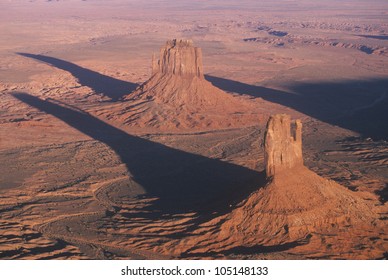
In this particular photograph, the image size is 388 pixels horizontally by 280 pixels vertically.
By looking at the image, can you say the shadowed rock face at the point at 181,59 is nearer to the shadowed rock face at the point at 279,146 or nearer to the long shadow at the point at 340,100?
the long shadow at the point at 340,100

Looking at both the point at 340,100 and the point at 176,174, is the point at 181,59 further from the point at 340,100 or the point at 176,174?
the point at 340,100

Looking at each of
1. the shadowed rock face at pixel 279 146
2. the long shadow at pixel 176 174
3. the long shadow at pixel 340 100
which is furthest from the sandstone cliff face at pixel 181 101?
the shadowed rock face at pixel 279 146

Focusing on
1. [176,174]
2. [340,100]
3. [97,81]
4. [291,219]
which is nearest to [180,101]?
[176,174]

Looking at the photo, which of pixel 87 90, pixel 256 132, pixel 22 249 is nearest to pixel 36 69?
pixel 87 90

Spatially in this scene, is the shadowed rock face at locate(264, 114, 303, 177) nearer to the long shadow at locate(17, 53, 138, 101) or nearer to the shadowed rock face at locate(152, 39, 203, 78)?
the shadowed rock face at locate(152, 39, 203, 78)

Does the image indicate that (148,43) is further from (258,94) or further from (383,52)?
(258,94)

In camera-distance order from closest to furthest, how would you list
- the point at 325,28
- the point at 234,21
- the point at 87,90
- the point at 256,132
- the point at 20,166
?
1. the point at 20,166
2. the point at 256,132
3. the point at 87,90
4. the point at 325,28
5. the point at 234,21
